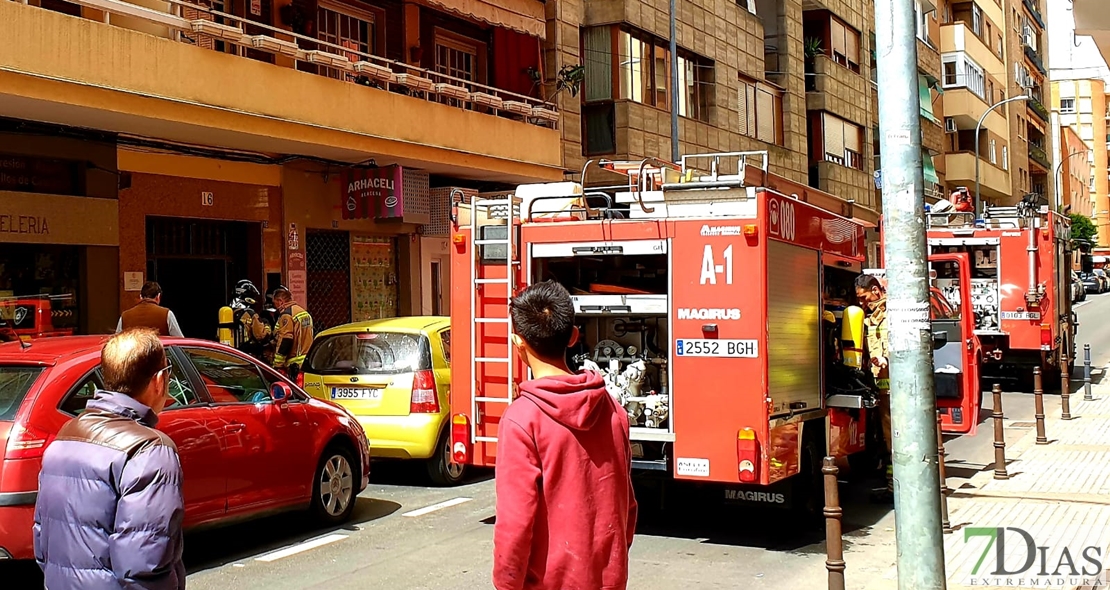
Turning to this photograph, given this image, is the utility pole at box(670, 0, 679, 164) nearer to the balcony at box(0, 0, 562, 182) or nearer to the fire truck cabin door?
the balcony at box(0, 0, 562, 182)

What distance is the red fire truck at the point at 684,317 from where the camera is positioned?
7.65m

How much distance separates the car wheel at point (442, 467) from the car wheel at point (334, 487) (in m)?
1.49

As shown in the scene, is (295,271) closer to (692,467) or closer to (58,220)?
(58,220)

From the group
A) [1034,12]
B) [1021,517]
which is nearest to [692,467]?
[1021,517]

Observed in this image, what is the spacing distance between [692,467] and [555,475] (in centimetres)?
441

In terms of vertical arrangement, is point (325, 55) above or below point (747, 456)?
above

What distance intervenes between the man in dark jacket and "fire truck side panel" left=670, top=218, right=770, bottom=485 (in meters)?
4.72

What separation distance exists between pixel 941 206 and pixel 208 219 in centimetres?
1113

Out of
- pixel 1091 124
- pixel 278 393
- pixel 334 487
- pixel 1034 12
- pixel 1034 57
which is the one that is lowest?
pixel 334 487

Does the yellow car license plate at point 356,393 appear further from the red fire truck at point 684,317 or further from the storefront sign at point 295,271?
the storefront sign at point 295,271

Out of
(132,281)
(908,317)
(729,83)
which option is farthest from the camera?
(729,83)

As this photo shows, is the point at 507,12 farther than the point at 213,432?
Yes

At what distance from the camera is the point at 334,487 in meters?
8.84

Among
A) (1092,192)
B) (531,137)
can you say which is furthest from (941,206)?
(1092,192)
